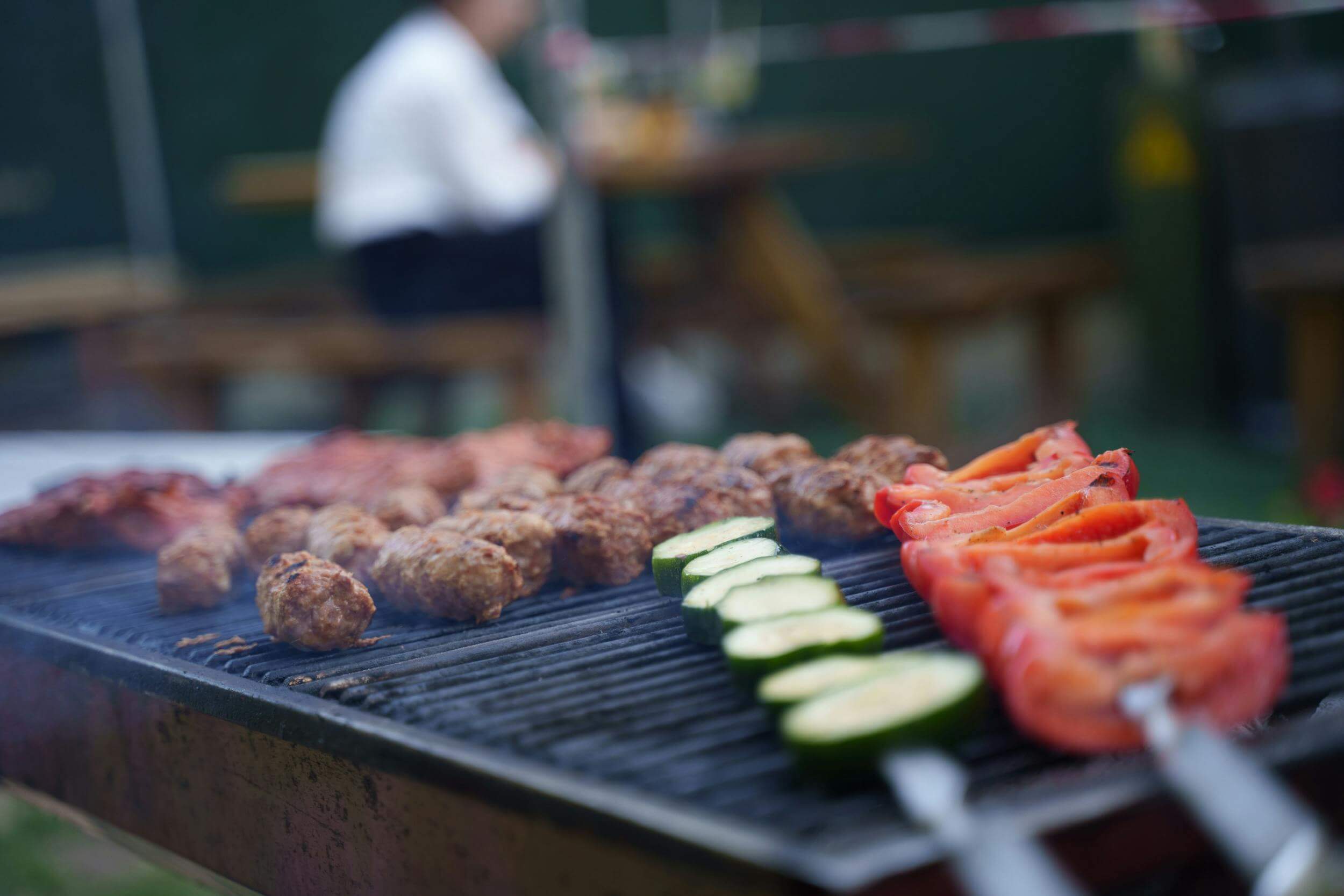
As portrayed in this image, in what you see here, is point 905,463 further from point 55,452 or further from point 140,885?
point 55,452

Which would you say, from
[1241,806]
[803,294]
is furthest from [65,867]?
[803,294]

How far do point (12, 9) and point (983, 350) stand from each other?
864cm

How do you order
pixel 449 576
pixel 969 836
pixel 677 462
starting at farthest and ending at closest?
pixel 677 462 → pixel 449 576 → pixel 969 836

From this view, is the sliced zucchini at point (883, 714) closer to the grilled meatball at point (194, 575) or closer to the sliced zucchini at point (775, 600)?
the sliced zucchini at point (775, 600)

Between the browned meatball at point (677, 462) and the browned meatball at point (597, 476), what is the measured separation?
0.13 ft

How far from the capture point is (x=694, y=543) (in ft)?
8.09

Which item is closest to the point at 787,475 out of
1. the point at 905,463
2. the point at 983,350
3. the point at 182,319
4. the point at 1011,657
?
the point at 905,463

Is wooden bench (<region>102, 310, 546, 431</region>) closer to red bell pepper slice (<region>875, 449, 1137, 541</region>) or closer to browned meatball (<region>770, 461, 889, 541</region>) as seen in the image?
browned meatball (<region>770, 461, 889, 541</region>)

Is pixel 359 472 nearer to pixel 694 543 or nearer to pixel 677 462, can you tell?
pixel 677 462

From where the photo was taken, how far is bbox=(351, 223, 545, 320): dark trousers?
22.4 feet

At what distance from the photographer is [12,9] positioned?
27.6ft

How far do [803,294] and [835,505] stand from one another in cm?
501

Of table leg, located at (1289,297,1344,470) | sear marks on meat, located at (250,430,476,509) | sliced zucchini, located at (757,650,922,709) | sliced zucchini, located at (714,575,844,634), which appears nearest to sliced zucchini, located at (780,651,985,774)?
sliced zucchini, located at (757,650,922,709)

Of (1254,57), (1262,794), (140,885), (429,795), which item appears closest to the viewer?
(1262,794)
